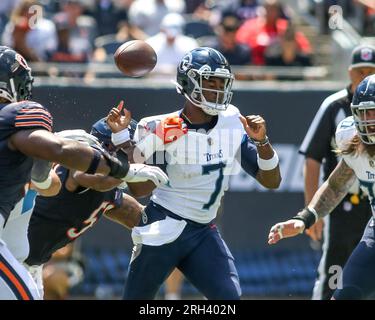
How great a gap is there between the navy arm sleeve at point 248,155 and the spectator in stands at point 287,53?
496 cm

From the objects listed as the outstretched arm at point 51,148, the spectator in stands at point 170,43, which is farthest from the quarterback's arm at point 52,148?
the spectator in stands at point 170,43

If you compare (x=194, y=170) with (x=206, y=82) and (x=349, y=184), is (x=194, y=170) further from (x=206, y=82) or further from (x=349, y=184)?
(x=349, y=184)

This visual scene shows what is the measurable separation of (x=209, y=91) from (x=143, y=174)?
970 mm

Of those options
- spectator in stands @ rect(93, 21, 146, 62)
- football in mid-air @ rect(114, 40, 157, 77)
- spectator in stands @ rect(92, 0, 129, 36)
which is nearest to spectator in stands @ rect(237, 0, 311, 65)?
spectator in stands @ rect(93, 21, 146, 62)

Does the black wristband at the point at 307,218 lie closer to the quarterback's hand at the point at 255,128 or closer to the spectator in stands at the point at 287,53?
the quarterback's hand at the point at 255,128

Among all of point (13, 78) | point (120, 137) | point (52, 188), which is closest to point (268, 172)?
point (120, 137)

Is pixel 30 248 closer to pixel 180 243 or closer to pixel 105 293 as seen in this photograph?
pixel 180 243

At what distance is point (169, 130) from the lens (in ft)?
21.0

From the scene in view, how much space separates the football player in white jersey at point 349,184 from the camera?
615 cm

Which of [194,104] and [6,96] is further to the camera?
[194,104]

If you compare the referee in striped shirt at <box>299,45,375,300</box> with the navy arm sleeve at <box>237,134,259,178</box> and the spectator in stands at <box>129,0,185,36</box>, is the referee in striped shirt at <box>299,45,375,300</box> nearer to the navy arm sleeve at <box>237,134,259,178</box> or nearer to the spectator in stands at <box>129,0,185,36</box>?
the navy arm sleeve at <box>237,134,259,178</box>
